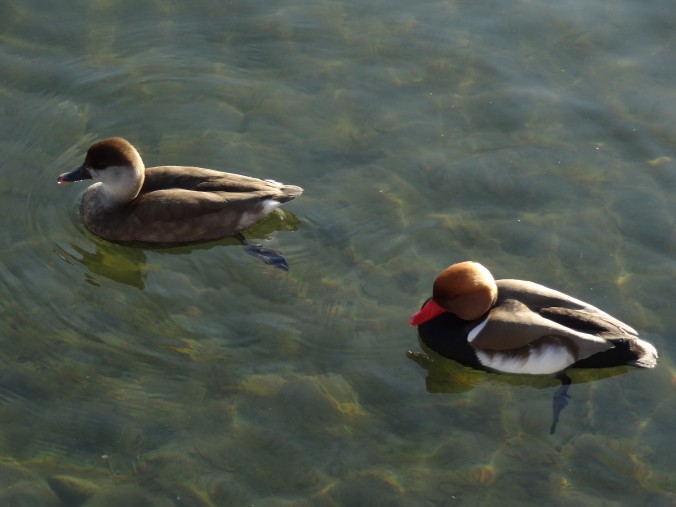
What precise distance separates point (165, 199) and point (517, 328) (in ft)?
10.6

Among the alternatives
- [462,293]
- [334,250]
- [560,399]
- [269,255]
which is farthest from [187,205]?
[560,399]

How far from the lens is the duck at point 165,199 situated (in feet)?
32.9

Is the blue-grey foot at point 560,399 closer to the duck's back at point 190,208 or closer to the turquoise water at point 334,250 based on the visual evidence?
the turquoise water at point 334,250

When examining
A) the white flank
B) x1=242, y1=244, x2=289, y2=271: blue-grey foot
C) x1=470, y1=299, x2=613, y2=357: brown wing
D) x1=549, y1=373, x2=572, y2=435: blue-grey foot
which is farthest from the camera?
the white flank

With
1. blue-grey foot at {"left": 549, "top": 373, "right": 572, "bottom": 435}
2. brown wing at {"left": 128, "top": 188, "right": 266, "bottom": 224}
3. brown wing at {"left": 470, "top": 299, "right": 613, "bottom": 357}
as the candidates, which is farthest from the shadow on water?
blue-grey foot at {"left": 549, "top": 373, "right": 572, "bottom": 435}

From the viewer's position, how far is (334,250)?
33.1 feet

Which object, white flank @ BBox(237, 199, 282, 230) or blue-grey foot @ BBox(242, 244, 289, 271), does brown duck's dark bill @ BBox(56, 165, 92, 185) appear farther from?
blue-grey foot @ BBox(242, 244, 289, 271)

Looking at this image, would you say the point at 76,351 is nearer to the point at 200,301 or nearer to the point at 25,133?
the point at 200,301

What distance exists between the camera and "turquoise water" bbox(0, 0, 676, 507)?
8.38 m

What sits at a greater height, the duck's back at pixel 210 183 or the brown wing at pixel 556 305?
the duck's back at pixel 210 183

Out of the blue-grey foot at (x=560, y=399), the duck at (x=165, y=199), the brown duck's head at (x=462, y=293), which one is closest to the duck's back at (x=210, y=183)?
the duck at (x=165, y=199)

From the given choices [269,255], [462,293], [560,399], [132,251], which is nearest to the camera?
[560,399]

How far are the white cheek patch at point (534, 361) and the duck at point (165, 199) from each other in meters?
2.31

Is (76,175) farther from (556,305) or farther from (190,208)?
(556,305)
